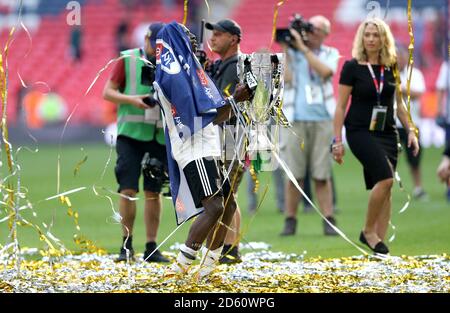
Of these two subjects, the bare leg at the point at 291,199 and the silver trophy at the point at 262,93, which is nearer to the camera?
the silver trophy at the point at 262,93

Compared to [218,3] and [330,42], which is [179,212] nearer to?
[330,42]

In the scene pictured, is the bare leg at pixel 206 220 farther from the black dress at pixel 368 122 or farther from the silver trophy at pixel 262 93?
the black dress at pixel 368 122

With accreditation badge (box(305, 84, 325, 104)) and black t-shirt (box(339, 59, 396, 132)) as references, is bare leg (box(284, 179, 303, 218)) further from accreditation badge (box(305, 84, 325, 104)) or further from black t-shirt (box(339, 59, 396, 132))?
black t-shirt (box(339, 59, 396, 132))

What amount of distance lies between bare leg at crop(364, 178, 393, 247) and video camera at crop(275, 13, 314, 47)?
115 inches

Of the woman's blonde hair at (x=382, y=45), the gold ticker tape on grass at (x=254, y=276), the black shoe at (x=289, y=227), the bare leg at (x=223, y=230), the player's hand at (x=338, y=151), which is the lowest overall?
the black shoe at (x=289, y=227)

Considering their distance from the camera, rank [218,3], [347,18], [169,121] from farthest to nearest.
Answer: [218,3] → [347,18] → [169,121]

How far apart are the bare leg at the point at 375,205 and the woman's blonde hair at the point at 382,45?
1.13 m

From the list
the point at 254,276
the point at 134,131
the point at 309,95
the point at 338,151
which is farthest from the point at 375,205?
the point at 309,95

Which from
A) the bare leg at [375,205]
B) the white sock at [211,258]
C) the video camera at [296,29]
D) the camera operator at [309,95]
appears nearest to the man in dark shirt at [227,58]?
the white sock at [211,258]

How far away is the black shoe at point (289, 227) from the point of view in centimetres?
1217

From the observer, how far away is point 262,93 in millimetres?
8312

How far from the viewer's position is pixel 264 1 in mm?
31797

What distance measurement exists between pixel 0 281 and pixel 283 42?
538 centimetres

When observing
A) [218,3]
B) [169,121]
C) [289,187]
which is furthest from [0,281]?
[218,3]
